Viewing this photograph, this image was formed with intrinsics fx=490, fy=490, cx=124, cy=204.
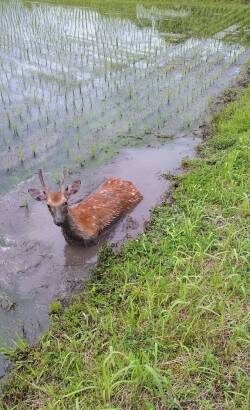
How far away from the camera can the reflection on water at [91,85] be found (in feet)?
29.2

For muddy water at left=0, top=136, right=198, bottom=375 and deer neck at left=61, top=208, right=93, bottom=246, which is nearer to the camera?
muddy water at left=0, top=136, right=198, bottom=375

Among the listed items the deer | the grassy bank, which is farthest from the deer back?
the grassy bank

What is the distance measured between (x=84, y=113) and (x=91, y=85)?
162cm

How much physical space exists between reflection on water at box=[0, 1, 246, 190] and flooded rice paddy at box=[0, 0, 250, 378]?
0.09ft

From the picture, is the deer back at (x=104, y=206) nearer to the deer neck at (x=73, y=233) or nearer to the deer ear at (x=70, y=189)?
the deer neck at (x=73, y=233)

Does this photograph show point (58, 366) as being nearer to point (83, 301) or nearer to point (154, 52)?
point (83, 301)

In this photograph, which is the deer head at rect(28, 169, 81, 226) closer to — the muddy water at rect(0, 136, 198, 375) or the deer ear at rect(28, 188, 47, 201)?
the deer ear at rect(28, 188, 47, 201)

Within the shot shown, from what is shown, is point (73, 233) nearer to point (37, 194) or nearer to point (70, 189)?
point (70, 189)

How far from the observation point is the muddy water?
17.4 ft

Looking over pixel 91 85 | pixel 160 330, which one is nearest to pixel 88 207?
pixel 160 330

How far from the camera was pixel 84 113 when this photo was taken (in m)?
10.0

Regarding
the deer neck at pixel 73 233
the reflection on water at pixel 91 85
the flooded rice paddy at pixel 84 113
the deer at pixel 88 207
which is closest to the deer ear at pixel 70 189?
the deer at pixel 88 207

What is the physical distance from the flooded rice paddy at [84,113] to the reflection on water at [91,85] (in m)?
0.03

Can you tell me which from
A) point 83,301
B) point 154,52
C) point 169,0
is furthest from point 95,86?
point 169,0
